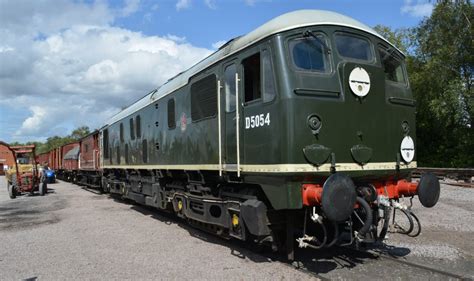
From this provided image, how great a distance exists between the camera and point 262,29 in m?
6.40

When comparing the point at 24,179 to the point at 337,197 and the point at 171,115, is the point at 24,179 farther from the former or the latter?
the point at 337,197

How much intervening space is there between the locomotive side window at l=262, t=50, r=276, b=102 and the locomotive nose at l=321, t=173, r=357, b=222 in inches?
56.3

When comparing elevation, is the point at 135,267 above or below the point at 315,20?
below

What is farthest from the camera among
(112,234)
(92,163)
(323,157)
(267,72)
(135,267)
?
(92,163)

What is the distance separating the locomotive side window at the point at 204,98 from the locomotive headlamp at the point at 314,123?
7.50 feet

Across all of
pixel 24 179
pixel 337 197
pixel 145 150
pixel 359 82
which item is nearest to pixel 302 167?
pixel 337 197

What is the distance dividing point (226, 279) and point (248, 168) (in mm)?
1590

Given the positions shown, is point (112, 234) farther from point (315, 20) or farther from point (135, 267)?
point (315, 20)

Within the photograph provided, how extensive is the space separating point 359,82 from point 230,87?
6.76 ft

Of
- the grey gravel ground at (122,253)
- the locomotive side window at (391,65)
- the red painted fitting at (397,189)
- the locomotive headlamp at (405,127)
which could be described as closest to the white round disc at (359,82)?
the locomotive side window at (391,65)

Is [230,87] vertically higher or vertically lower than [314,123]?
higher

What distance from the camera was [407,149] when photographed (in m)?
6.76

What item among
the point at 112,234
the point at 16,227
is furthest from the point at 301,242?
the point at 16,227

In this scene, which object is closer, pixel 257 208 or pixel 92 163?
pixel 257 208
